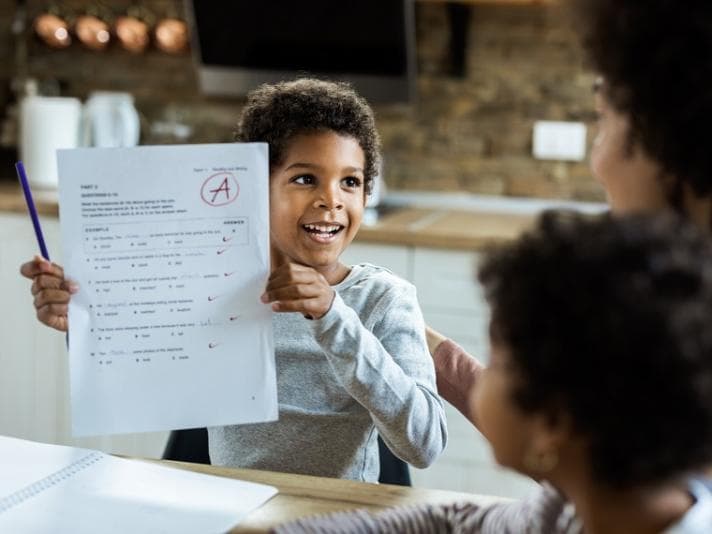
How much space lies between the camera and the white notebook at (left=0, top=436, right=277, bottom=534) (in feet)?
3.53

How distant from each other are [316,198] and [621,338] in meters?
0.72

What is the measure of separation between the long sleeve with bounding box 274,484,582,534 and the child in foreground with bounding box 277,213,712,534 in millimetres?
128

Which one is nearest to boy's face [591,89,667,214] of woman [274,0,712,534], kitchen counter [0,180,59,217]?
woman [274,0,712,534]

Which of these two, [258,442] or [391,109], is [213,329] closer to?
[258,442]

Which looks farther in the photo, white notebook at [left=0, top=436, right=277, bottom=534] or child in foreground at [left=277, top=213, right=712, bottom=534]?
white notebook at [left=0, top=436, right=277, bottom=534]

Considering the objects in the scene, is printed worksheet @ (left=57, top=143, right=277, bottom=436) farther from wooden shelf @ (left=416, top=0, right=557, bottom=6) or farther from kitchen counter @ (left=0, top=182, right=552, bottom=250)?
wooden shelf @ (left=416, top=0, right=557, bottom=6)

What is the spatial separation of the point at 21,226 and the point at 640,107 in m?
2.33

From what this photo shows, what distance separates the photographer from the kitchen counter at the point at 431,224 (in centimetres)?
266

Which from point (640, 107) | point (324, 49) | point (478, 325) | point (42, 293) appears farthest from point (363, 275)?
point (324, 49)

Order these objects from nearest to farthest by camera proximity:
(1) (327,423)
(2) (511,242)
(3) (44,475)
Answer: (2) (511,242), (3) (44,475), (1) (327,423)

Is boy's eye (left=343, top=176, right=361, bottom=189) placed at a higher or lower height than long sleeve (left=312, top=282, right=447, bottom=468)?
higher

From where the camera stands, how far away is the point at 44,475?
1.21 m

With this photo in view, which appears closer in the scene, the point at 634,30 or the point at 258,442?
the point at 634,30

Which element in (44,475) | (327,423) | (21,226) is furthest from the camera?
(21,226)
